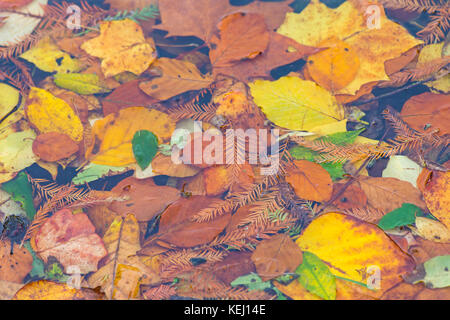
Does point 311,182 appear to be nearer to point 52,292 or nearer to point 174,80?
point 174,80

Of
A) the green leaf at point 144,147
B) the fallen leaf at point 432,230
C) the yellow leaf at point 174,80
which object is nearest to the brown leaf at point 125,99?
the yellow leaf at point 174,80

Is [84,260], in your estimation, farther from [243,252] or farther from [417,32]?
[417,32]

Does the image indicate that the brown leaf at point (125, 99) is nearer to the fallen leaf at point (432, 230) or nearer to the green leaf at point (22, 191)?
the green leaf at point (22, 191)

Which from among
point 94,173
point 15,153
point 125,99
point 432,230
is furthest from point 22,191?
point 432,230

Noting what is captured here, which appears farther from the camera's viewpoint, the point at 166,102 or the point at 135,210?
the point at 166,102

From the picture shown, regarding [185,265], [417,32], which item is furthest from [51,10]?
[417,32]
